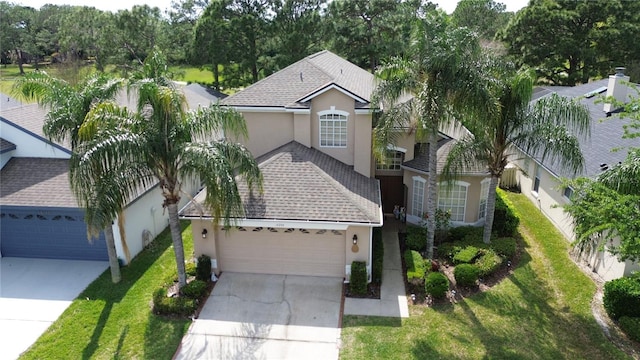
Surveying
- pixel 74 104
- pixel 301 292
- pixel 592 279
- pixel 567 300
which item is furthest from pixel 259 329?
pixel 592 279

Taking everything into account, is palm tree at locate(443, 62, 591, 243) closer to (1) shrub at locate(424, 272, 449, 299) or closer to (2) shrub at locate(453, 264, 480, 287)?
(2) shrub at locate(453, 264, 480, 287)

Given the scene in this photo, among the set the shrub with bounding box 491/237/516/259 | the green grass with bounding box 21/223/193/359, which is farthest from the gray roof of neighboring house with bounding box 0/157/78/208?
the shrub with bounding box 491/237/516/259

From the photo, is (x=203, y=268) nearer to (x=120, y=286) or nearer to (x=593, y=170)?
(x=120, y=286)

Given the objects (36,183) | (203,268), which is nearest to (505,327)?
(203,268)

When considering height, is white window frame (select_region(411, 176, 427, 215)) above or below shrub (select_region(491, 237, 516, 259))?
above

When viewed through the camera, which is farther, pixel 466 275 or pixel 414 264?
pixel 414 264

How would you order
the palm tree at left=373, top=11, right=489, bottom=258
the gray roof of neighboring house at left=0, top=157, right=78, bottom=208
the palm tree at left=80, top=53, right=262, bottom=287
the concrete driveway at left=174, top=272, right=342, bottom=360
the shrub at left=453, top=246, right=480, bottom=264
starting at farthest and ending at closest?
1. the gray roof of neighboring house at left=0, top=157, right=78, bottom=208
2. the shrub at left=453, top=246, right=480, bottom=264
3. the palm tree at left=373, top=11, right=489, bottom=258
4. the concrete driveway at left=174, top=272, right=342, bottom=360
5. the palm tree at left=80, top=53, right=262, bottom=287
